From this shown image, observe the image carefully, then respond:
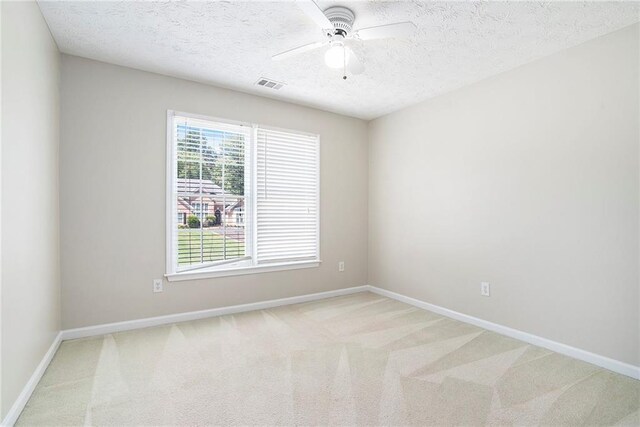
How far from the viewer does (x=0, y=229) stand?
1584 mm

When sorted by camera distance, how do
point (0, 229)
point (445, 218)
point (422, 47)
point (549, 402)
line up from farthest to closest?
point (445, 218), point (422, 47), point (549, 402), point (0, 229)

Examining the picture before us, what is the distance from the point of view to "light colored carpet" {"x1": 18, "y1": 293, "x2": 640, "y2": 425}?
185cm

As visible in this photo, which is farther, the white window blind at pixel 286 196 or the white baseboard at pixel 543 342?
the white window blind at pixel 286 196

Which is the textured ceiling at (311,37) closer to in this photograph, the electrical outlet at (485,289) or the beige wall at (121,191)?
the beige wall at (121,191)

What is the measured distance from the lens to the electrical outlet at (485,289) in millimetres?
3210

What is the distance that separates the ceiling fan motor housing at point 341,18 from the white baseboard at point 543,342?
2925 millimetres

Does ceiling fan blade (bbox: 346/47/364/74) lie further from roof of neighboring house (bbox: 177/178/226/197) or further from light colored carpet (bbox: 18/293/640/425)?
light colored carpet (bbox: 18/293/640/425)

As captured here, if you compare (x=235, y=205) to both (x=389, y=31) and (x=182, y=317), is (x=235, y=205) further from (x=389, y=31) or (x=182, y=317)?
(x=389, y=31)

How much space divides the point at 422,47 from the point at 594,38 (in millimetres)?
1271

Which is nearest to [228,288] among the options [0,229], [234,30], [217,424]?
[217,424]

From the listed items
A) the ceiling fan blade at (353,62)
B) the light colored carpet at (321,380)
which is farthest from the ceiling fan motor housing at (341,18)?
the light colored carpet at (321,380)

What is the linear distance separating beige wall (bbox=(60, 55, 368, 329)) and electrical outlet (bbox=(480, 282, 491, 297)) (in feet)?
7.80

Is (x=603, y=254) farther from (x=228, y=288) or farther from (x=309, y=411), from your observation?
(x=228, y=288)

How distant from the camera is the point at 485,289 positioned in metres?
3.24
